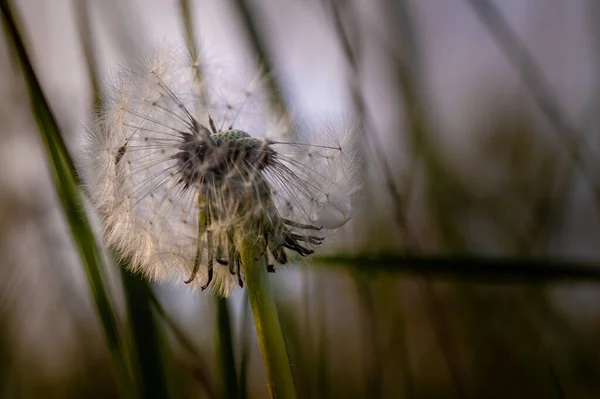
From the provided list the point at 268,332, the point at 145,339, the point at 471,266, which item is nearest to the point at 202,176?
A: the point at 268,332

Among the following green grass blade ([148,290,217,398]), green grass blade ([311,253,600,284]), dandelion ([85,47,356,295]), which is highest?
dandelion ([85,47,356,295])

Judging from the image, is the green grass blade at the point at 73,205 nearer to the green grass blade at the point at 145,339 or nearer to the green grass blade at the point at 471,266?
the green grass blade at the point at 145,339

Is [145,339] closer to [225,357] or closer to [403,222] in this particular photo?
[225,357]

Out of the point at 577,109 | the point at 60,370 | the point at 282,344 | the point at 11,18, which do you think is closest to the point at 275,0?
the point at 11,18

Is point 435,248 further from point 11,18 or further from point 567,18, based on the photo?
point 11,18

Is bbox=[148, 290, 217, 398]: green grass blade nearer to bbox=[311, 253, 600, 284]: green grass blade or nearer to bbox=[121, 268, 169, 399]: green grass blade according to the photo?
bbox=[121, 268, 169, 399]: green grass blade

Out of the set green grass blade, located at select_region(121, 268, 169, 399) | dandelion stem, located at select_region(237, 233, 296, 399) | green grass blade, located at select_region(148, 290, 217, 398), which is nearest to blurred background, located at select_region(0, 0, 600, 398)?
green grass blade, located at select_region(148, 290, 217, 398)

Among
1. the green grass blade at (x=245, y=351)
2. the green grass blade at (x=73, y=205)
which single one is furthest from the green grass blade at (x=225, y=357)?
the green grass blade at (x=73, y=205)
